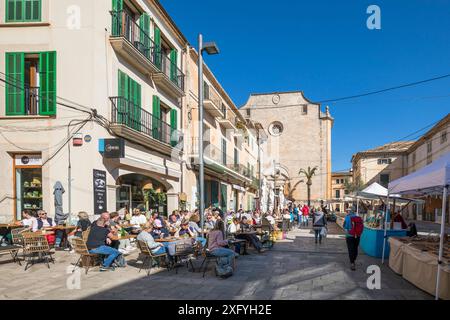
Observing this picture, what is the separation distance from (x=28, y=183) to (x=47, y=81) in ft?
11.5

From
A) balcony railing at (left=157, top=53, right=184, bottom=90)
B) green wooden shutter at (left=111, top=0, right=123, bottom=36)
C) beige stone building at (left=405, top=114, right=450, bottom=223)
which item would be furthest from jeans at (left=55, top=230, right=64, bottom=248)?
beige stone building at (left=405, top=114, right=450, bottom=223)

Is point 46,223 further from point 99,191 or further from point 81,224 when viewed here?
point 99,191

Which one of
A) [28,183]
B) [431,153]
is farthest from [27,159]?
[431,153]

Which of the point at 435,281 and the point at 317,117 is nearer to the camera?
the point at 435,281

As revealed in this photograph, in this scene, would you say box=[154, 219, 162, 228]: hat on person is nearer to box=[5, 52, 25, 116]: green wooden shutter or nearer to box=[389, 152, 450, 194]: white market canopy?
box=[5, 52, 25, 116]: green wooden shutter

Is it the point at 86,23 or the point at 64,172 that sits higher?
the point at 86,23

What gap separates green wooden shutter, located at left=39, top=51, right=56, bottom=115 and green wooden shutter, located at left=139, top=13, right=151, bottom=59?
3719 millimetres

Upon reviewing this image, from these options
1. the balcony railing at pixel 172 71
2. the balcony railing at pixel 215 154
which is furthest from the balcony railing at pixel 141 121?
the balcony railing at pixel 172 71

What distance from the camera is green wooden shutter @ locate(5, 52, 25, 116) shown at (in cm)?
1221

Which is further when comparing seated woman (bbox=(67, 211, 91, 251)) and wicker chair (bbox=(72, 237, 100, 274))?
seated woman (bbox=(67, 211, 91, 251))

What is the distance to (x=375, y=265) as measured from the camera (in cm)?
1002
